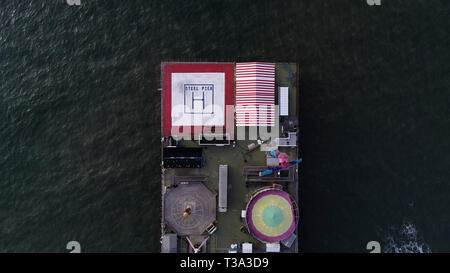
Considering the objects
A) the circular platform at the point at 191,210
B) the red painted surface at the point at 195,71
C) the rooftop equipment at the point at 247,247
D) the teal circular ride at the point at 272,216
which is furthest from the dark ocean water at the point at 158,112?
the rooftop equipment at the point at 247,247

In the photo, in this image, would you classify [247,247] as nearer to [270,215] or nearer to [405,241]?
[270,215]

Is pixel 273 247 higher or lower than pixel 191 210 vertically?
lower

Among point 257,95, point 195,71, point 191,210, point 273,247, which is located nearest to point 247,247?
point 273,247

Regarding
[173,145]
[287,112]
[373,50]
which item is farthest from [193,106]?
[373,50]

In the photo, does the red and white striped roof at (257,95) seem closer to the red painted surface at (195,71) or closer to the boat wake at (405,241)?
the red painted surface at (195,71)

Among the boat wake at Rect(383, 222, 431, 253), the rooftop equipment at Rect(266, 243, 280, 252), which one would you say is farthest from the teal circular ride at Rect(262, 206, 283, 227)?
the boat wake at Rect(383, 222, 431, 253)
